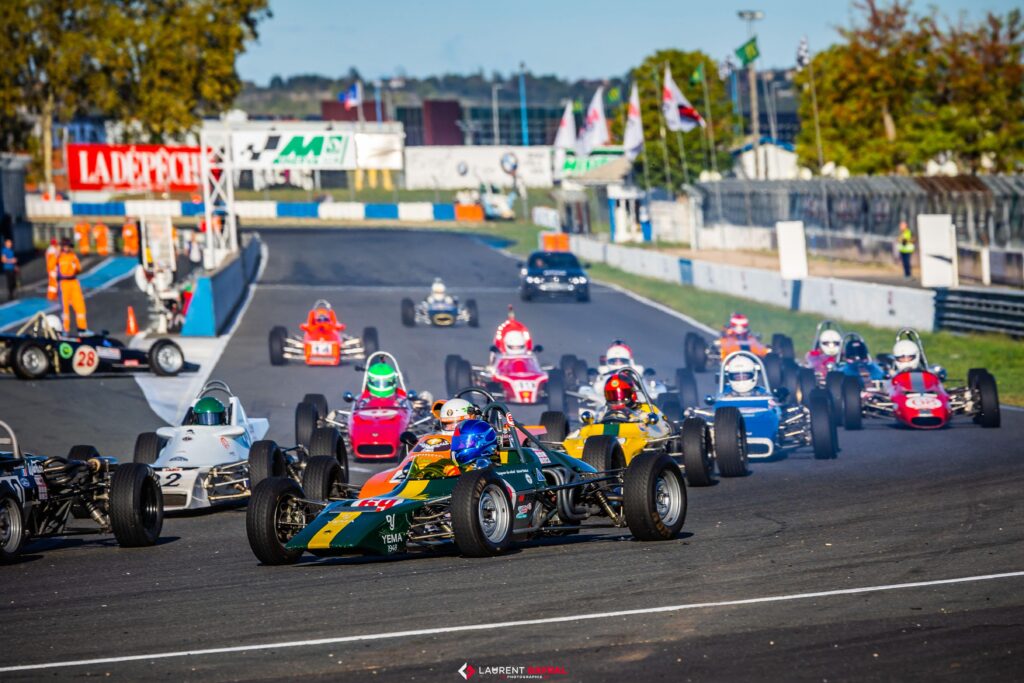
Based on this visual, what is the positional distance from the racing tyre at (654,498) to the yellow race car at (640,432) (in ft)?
7.61

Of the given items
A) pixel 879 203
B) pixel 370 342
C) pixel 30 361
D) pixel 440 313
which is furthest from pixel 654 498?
pixel 879 203

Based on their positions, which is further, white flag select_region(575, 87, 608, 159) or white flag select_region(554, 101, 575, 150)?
white flag select_region(554, 101, 575, 150)

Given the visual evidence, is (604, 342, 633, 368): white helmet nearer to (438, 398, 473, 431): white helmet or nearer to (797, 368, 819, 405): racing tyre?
(797, 368, 819, 405): racing tyre

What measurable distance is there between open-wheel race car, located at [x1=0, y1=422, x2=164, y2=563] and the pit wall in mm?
21305

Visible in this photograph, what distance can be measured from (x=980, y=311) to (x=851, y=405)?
32.7 feet

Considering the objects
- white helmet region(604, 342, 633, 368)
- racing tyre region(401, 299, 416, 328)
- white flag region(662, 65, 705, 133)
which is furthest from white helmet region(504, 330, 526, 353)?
white flag region(662, 65, 705, 133)

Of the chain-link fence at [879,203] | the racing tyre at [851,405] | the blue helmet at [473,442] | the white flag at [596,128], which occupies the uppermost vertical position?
the white flag at [596,128]

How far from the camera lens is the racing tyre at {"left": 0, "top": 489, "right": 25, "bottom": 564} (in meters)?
12.7

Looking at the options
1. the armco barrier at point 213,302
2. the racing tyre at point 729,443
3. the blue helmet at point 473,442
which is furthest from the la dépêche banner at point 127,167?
the blue helmet at point 473,442

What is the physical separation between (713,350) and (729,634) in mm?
19915

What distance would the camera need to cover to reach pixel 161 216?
40000 millimetres

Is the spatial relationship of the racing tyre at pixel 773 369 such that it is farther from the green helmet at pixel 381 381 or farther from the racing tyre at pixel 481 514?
the racing tyre at pixel 481 514

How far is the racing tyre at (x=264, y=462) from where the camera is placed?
1545cm

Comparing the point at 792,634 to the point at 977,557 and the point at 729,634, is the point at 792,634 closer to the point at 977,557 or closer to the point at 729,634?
the point at 729,634
